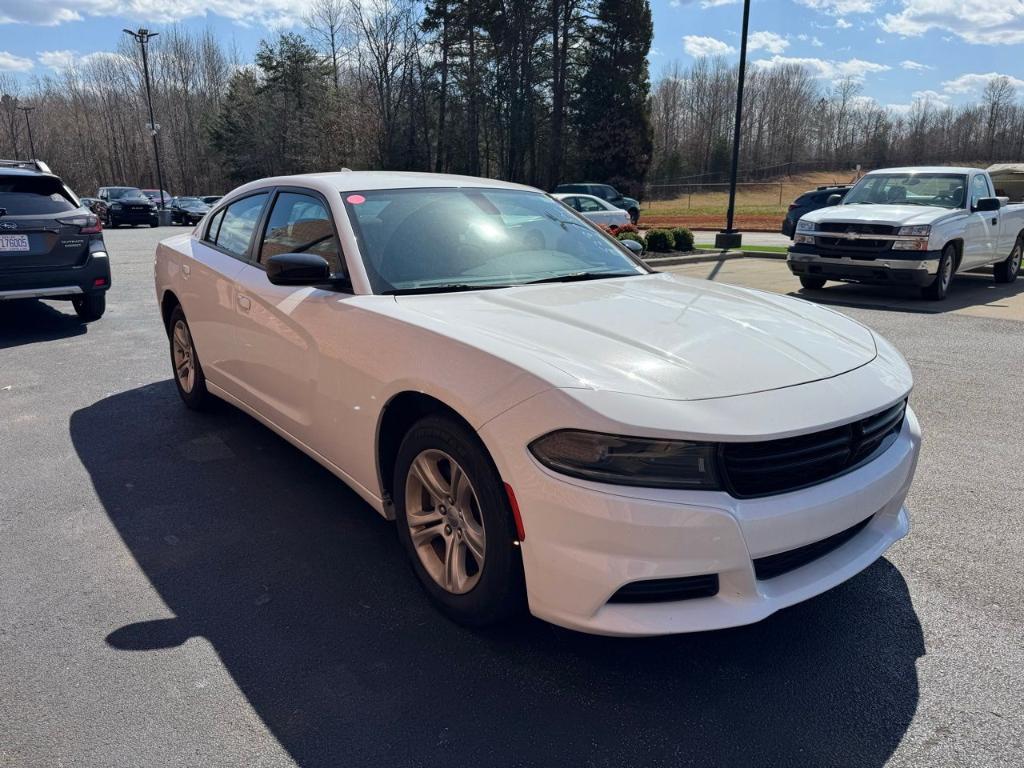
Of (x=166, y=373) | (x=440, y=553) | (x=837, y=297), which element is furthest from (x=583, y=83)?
(x=440, y=553)

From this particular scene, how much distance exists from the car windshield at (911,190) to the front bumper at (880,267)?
1363 millimetres

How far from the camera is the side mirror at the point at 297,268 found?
3086 mm

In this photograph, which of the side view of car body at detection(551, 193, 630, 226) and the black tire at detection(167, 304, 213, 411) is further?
the side view of car body at detection(551, 193, 630, 226)

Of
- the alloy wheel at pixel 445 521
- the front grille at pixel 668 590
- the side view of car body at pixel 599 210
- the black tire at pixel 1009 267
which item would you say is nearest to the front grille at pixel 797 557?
the front grille at pixel 668 590

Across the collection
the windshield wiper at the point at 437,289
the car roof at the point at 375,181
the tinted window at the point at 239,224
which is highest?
the car roof at the point at 375,181

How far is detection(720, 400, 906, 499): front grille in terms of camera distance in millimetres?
2113

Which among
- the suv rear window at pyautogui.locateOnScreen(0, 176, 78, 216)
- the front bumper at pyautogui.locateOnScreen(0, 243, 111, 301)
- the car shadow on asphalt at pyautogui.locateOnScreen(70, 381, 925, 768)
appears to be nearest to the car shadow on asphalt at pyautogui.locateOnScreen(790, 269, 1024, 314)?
the car shadow on asphalt at pyautogui.locateOnScreen(70, 381, 925, 768)

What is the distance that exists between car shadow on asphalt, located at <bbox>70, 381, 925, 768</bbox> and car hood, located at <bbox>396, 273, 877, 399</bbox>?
96 cm

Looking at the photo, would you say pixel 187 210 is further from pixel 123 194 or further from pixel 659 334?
pixel 659 334

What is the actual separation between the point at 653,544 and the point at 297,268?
191 centimetres

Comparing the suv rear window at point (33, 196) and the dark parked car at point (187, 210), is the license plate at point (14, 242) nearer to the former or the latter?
the suv rear window at point (33, 196)

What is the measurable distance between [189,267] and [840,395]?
4.11 m

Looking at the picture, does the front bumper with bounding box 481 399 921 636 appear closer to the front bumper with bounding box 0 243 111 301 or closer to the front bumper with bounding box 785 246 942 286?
the front bumper with bounding box 0 243 111 301

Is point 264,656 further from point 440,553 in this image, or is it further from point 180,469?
point 180,469
